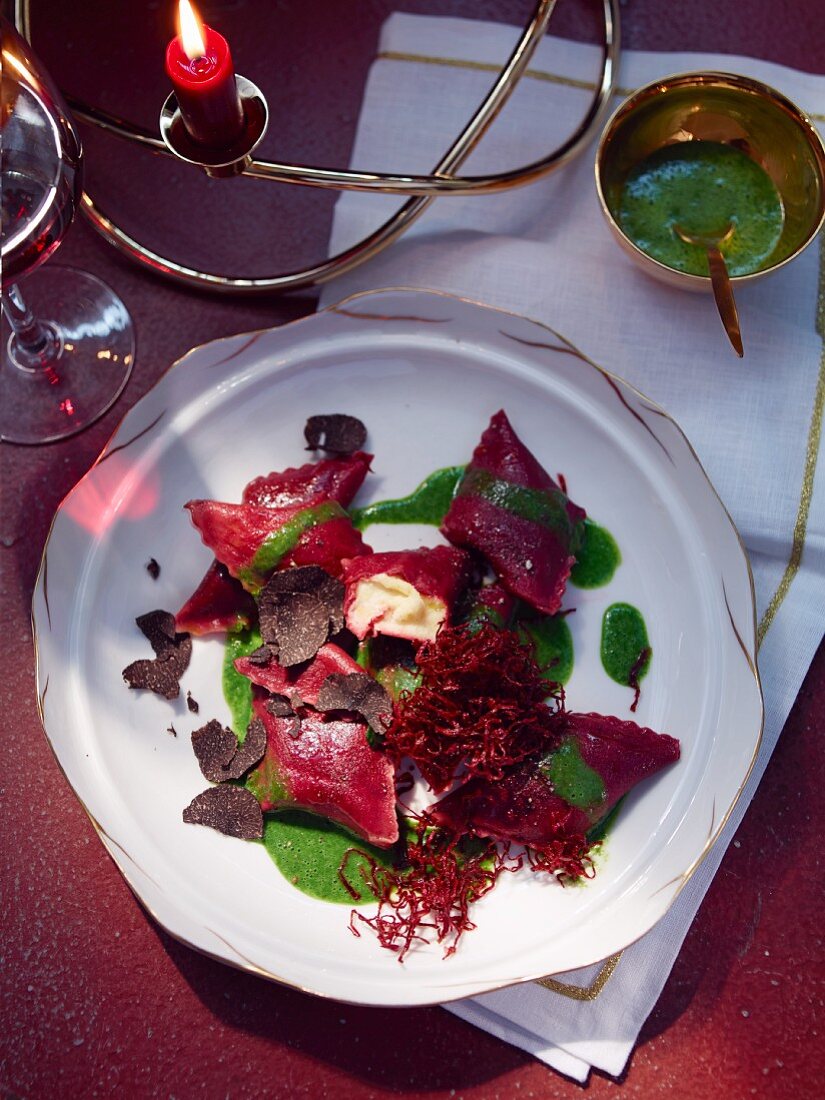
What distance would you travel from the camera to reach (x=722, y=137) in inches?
92.0

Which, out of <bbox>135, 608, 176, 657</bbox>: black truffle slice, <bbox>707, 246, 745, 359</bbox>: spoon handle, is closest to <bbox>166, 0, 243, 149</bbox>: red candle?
<bbox>135, 608, 176, 657</bbox>: black truffle slice

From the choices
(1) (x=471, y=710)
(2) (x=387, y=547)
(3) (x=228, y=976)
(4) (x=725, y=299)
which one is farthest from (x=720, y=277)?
(3) (x=228, y=976)

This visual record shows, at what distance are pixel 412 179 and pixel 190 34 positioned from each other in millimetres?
703

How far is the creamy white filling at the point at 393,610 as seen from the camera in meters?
2.04

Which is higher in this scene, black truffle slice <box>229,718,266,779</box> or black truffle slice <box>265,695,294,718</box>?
black truffle slice <box>265,695,294,718</box>

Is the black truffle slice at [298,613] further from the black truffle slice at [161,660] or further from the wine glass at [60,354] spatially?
the wine glass at [60,354]

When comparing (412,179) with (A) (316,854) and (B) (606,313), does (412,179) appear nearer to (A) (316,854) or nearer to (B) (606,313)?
(B) (606,313)

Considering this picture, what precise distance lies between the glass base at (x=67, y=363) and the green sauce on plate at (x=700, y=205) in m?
1.18

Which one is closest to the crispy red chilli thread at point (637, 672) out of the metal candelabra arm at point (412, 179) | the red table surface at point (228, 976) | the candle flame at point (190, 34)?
the red table surface at point (228, 976)

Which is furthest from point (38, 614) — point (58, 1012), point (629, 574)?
point (629, 574)

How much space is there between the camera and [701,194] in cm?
232

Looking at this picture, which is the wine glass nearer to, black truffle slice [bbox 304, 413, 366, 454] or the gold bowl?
black truffle slice [bbox 304, 413, 366, 454]

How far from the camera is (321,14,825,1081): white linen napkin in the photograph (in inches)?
81.6

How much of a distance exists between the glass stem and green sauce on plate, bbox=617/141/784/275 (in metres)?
1.32
